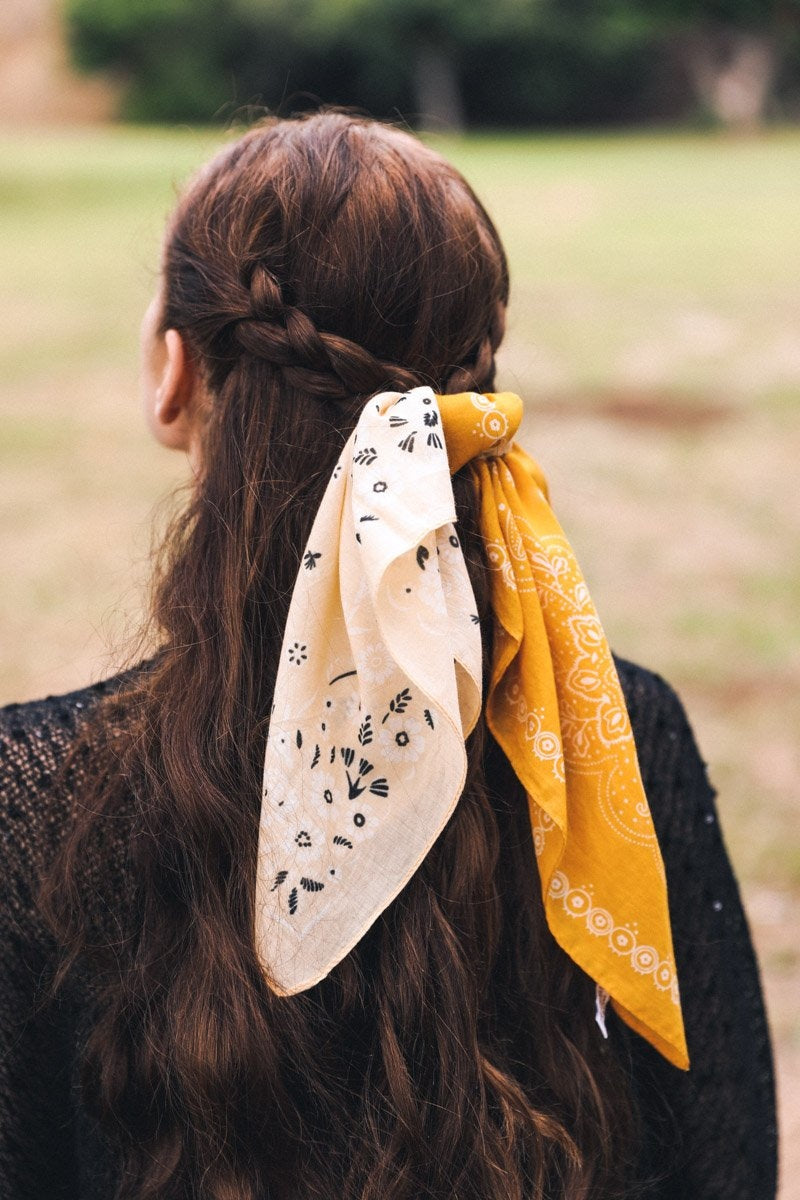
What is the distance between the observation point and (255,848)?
1270mm

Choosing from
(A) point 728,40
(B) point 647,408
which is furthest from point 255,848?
(A) point 728,40

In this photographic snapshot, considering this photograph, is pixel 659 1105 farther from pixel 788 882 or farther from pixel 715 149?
pixel 715 149

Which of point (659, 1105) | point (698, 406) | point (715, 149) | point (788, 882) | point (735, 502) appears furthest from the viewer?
point (715, 149)

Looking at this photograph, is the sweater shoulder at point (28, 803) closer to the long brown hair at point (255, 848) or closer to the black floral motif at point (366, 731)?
the long brown hair at point (255, 848)

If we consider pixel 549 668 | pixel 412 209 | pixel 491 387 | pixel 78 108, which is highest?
pixel 412 209

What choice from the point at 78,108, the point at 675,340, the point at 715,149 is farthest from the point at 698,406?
the point at 78,108

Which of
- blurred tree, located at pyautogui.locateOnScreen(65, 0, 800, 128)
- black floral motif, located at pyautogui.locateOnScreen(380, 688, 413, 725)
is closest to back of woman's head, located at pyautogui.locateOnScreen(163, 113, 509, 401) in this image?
black floral motif, located at pyautogui.locateOnScreen(380, 688, 413, 725)

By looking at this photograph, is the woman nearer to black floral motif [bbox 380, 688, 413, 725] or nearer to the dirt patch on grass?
black floral motif [bbox 380, 688, 413, 725]

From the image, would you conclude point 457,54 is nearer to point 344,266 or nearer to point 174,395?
point 174,395

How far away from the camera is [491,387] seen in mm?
1415

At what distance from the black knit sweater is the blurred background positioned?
0.64 ft

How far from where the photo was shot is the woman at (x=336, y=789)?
1.23 m

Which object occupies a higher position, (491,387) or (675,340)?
(491,387)

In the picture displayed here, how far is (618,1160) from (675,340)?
361 inches
